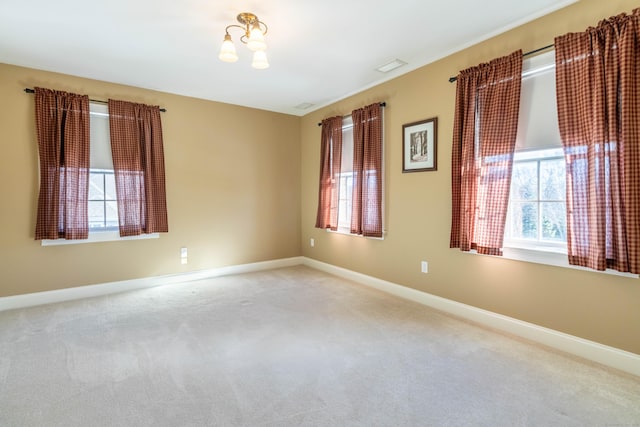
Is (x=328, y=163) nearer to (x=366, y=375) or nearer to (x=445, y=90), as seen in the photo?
(x=445, y=90)

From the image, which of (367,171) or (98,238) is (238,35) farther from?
(98,238)

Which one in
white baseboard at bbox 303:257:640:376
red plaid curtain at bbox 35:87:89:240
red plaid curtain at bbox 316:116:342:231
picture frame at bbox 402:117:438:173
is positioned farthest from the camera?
red plaid curtain at bbox 316:116:342:231

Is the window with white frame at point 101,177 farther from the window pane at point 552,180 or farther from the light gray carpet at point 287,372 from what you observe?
the window pane at point 552,180

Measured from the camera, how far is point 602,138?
2.13 meters

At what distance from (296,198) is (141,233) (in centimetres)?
244

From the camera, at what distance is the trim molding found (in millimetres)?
2254

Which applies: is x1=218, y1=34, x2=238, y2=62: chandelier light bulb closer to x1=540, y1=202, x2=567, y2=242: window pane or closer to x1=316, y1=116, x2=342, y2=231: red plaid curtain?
x1=316, y1=116, x2=342, y2=231: red plaid curtain

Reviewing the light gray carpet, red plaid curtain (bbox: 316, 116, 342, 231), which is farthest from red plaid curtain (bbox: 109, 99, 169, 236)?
red plaid curtain (bbox: 316, 116, 342, 231)

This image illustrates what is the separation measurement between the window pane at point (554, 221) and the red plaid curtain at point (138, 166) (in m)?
4.20

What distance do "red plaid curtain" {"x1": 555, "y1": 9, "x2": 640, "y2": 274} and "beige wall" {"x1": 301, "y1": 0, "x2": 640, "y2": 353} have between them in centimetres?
19

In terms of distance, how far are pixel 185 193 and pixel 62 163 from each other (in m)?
1.37

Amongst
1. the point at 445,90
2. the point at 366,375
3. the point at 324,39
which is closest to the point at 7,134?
the point at 324,39

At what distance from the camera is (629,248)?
204 centimetres

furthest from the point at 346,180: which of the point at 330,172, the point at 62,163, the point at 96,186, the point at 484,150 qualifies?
the point at 62,163
